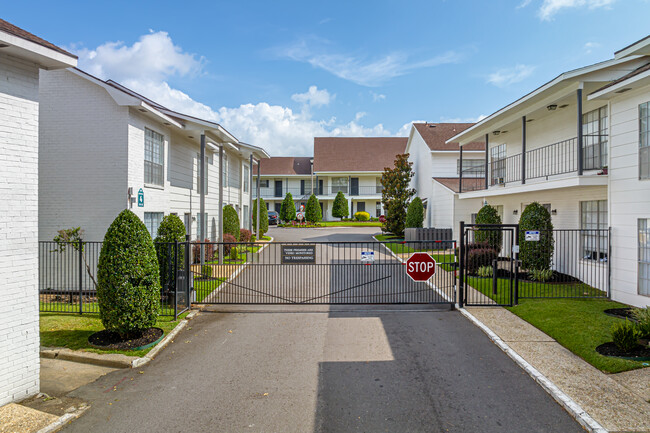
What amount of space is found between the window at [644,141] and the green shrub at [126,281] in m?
11.4

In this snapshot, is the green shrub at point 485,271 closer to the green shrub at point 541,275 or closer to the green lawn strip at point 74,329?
the green shrub at point 541,275

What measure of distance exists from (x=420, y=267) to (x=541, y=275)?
5197 millimetres

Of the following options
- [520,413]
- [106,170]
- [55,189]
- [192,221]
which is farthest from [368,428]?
[192,221]

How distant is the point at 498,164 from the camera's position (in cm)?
2011

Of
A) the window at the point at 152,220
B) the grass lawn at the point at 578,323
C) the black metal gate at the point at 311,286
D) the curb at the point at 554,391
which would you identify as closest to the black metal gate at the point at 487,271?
the black metal gate at the point at 311,286

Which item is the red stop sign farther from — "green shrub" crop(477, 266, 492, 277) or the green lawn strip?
the green lawn strip

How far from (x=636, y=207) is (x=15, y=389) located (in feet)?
42.6

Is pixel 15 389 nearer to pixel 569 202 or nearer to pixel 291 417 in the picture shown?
pixel 291 417

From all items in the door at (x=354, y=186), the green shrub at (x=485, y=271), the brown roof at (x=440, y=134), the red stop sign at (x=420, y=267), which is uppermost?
the brown roof at (x=440, y=134)

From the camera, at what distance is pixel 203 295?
1177cm

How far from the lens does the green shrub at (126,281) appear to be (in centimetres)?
743

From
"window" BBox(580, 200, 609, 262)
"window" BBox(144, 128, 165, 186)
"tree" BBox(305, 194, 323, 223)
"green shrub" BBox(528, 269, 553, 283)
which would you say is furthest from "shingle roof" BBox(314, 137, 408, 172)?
"green shrub" BBox(528, 269, 553, 283)

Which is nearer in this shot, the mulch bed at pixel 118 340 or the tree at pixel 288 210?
the mulch bed at pixel 118 340

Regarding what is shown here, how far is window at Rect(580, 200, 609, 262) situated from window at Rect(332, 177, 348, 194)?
3699 cm
